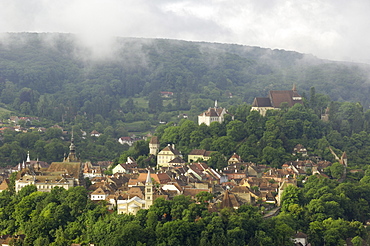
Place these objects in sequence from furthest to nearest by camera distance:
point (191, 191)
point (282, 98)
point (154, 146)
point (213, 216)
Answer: point (282, 98), point (154, 146), point (191, 191), point (213, 216)

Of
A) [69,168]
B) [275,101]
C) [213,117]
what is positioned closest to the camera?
[69,168]

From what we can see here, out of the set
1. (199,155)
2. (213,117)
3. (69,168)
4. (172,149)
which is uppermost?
(213,117)

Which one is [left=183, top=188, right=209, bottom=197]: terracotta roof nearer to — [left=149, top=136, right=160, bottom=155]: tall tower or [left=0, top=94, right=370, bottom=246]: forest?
[left=0, top=94, right=370, bottom=246]: forest

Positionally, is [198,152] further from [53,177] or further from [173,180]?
[53,177]

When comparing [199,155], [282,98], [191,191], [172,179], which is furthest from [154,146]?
[191,191]

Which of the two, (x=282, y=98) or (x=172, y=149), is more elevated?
(x=282, y=98)

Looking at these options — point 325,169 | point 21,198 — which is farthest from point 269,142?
point 21,198

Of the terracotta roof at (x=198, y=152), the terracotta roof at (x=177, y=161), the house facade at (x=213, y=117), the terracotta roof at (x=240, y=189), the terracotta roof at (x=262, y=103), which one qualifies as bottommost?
the terracotta roof at (x=240, y=189)

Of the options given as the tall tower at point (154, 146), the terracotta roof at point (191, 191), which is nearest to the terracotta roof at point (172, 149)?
the tall tower at point (154, 146)

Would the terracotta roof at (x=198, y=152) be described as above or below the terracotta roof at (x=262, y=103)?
below

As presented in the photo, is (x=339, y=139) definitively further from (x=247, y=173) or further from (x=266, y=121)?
(x=247, y=173)

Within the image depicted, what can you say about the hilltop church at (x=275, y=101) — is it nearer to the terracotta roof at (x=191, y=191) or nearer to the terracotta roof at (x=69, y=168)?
the terracotta roof at (x=191, y=191)

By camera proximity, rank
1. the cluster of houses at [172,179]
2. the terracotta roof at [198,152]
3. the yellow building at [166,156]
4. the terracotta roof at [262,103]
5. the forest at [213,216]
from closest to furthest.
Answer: the forest at [213,216] → the cluster of houses at [172,179] → the yellow building at [166,156] → the terracotta roof at [198,152] → the terracotta roof at [262,103]
